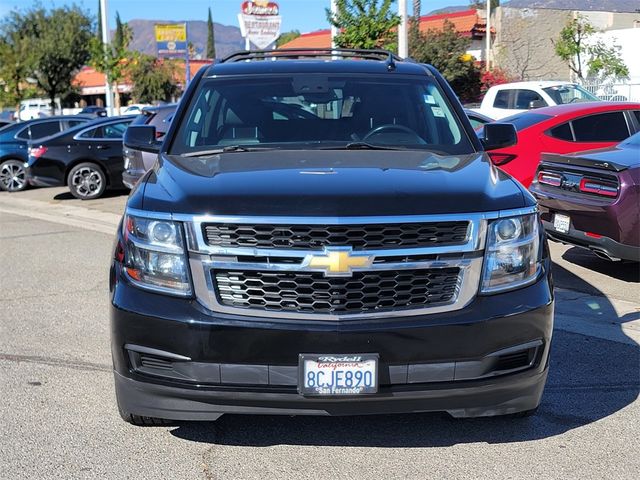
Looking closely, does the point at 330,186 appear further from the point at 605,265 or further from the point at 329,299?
the point at 605,265

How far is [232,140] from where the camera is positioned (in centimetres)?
502

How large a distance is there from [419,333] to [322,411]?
552 millimetres

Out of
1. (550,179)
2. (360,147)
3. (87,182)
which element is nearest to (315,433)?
(360,147)

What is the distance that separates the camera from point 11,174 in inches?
742

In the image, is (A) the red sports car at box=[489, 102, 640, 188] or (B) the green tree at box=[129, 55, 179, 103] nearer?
(A) the red sports car at box=[489, 102, 640, 188]

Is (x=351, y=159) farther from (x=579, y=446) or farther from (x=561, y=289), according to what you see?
(x=561, y=289)

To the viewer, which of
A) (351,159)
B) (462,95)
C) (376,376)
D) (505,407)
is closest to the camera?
(376,376)

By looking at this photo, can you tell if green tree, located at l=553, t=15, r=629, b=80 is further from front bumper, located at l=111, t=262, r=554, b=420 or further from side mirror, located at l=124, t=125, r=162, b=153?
front bumper, located at l=111, t=262, r=554, b=420

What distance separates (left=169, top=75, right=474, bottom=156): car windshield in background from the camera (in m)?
4.97

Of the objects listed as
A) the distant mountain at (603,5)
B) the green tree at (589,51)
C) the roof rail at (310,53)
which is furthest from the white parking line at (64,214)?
the green tree at (589,51)

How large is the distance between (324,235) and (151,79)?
57.3m

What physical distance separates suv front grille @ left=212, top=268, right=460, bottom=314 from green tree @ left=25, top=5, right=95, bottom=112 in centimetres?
4562

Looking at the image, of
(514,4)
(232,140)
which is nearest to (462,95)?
(514,4)

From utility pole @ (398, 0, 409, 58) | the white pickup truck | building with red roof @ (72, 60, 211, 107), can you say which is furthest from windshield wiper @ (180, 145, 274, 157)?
building with red roof @ (72, 60, 211, 107)
